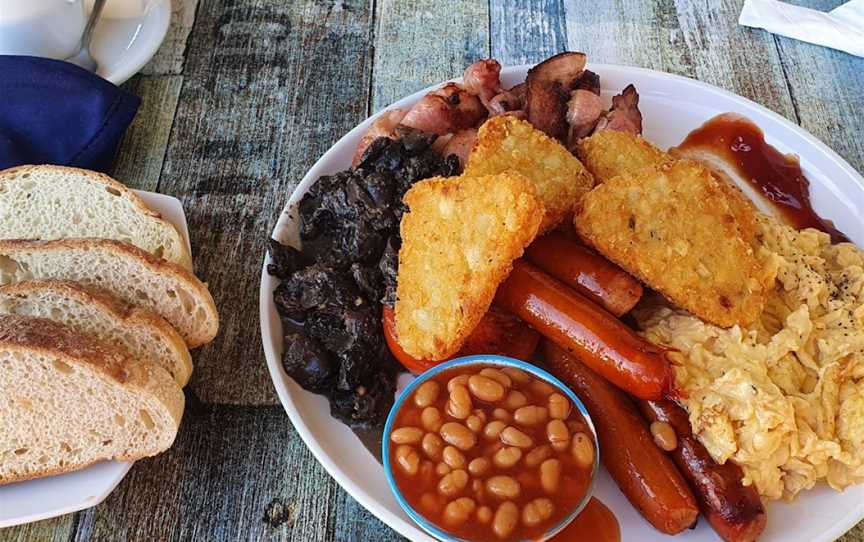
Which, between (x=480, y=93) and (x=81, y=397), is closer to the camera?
(x=81, y=397)

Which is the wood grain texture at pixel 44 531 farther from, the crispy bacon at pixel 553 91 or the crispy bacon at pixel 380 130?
the crispy bacon at pixel 553 91

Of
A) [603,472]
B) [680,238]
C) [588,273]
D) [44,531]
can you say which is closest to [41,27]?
[44,531]

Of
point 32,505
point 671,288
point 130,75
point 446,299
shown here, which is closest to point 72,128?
point 130,75

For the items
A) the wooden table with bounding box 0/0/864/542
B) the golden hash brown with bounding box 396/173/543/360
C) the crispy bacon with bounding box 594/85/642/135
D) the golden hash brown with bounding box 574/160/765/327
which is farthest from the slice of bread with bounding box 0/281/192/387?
the crispy bacon with bounding box 594/85/642/135

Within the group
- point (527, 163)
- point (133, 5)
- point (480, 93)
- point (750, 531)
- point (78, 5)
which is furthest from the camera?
point (133, 5)

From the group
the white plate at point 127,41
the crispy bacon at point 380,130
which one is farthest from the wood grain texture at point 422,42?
the white plate at point 127,41

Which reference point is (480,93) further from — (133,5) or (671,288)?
(133,5)

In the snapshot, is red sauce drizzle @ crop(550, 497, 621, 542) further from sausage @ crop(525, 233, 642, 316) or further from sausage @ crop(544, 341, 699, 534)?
sausage @ crop(525, 233, 642, 316)
